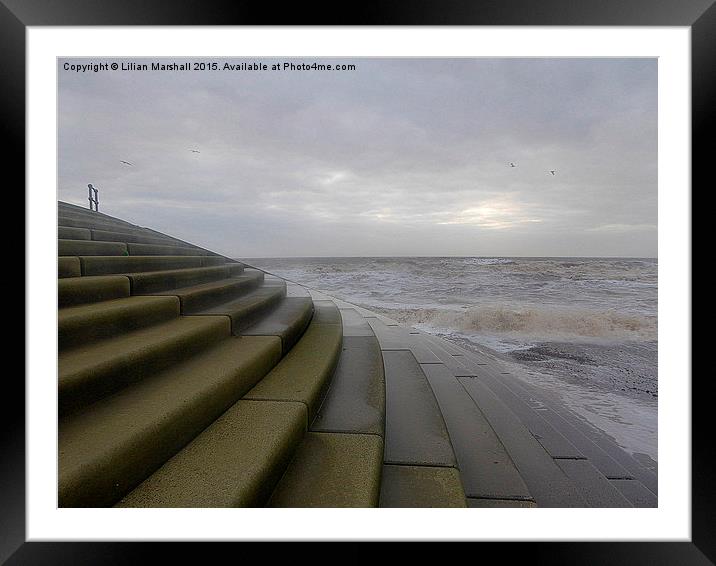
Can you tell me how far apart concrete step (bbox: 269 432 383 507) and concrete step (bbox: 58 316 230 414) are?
0.70 m

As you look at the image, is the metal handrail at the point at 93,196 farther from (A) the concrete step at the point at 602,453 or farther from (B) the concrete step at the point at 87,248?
(A) the concrete step at the point at 602,453

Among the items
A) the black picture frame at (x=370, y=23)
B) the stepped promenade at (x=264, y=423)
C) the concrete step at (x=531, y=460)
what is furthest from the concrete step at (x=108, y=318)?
the concrete step at (x=531, y=460)

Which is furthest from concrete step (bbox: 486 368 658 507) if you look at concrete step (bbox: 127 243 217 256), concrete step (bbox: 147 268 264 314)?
concrete step (bbox: 127 243 217 256)

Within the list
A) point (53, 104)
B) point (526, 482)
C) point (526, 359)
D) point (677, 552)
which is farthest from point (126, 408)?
point (526, 359)

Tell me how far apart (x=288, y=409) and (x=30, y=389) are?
0.84 m

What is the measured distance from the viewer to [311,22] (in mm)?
1071

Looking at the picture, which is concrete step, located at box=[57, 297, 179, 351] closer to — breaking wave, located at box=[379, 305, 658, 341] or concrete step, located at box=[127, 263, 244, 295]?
concrete step, located at box=[127, 263, 244, 295]

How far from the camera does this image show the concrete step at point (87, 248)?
2105 millimetres

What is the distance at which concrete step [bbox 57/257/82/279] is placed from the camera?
1752 millimetres

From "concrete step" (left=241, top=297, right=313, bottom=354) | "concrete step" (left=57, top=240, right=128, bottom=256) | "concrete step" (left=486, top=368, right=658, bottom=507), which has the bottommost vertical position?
"concrete step" (left=486, top=368, right=658, bottom=507)

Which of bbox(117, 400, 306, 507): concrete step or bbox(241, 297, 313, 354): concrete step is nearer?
bbox(117, 400, 306, 507): concrete step

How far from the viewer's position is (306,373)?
1.76 m

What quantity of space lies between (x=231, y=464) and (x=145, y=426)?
285 millimetres

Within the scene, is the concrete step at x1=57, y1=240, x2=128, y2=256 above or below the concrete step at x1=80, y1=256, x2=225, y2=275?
above
